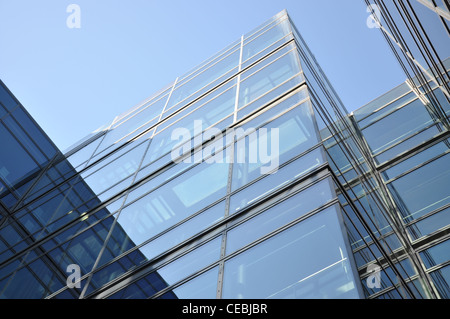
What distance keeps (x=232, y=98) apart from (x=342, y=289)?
8.55 meters

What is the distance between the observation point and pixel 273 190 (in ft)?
26.3

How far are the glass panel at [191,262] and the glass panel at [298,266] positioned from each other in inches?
23.9

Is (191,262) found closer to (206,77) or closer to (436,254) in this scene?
(436,254)

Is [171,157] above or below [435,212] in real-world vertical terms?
above

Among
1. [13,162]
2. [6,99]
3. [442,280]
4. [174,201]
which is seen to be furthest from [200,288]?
[6,99]

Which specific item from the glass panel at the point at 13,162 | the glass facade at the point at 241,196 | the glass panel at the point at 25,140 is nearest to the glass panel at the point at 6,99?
the glass facade at the point at 241,196

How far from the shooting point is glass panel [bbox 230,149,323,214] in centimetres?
786

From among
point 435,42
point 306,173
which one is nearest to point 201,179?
point 306,173

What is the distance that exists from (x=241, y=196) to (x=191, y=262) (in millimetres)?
1453

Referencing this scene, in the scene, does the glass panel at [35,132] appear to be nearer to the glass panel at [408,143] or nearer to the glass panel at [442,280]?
the glass panel at [408,143]

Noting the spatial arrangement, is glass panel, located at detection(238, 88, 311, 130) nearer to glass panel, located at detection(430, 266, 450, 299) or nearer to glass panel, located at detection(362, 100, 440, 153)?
glass panel, located at detection(430, 266, 450, 299)

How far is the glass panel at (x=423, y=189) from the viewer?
1169 cm
